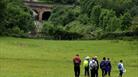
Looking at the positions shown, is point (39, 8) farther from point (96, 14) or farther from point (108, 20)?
point (108, 20)

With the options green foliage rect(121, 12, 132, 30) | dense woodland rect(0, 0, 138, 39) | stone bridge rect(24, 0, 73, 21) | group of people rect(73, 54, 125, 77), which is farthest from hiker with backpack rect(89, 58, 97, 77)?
stone bridge rect(24, 0, 73, 21)

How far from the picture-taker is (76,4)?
164625mm

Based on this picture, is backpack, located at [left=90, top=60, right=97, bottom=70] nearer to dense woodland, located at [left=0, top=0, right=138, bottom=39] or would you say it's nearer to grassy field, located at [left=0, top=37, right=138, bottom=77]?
grassy field, located at [left=0, top=37, right=138, bottom=77]

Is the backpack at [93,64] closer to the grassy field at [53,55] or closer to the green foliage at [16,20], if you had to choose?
the grassy field at [53,55]

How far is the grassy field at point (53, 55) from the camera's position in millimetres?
48844

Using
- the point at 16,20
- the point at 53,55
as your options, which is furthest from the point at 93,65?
the point at 16,20

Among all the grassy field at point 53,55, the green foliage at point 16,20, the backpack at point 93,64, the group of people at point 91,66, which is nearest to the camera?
the backpack at point 93,64

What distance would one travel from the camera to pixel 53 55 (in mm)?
67688

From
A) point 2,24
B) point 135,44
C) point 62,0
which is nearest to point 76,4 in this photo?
point 62,0

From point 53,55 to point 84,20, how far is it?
212ft

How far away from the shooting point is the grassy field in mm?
48844

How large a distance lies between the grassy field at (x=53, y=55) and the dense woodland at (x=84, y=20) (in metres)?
13.8

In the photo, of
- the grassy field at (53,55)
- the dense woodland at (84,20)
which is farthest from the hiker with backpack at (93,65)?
the dense woodland at (84,20)

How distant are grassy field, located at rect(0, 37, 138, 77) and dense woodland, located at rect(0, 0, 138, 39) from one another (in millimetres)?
13754
